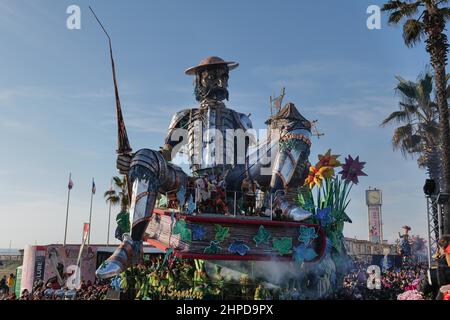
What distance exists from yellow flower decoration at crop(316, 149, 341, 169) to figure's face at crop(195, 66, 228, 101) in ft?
14.0

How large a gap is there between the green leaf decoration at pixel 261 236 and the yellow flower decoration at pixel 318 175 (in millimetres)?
3647

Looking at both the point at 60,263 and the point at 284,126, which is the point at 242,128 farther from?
the point at 60,263

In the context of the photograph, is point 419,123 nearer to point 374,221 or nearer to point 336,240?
point 336,240

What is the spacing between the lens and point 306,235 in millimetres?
13312

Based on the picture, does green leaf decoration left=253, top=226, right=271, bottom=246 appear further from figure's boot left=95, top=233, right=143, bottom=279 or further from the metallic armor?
figure's boot left=95, top=233, right=143, bottom=279

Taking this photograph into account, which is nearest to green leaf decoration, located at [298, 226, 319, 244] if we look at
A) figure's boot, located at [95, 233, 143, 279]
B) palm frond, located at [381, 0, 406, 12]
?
figure's boot, located at [95, 233, 143, 279]

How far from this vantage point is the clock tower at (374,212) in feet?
237

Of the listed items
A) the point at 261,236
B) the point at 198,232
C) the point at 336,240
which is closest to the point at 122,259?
the point at 198,232

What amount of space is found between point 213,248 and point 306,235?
303cm

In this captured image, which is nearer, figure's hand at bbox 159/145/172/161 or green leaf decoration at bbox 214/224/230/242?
green leaf decoration at bbox 214/224/230/242

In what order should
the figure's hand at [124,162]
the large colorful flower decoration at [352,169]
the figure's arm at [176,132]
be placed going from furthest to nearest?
the figure's arm at [176,132]
the large colorful flower decoration at [352,169]
the figure's hand at [124,162]

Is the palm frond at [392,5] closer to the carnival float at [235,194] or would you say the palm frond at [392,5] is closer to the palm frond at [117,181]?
the carnival float at [235,194]

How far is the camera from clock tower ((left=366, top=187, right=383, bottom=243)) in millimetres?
72125

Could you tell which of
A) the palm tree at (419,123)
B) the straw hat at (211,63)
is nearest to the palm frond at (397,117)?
the palm tree at (419,123)
